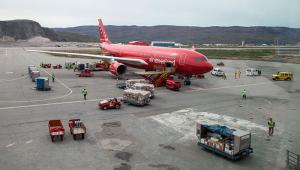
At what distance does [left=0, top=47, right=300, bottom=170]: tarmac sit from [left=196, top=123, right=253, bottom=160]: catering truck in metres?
0.46

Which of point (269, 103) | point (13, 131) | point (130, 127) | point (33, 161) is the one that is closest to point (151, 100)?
point (130, 127)

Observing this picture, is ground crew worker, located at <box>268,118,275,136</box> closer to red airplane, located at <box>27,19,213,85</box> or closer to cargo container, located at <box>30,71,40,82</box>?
red airplane, located at <box>27,19,213,85</box>

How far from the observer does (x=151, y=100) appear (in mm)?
36156

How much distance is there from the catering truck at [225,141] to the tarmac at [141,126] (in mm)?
462

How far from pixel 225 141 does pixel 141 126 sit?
8220 mm

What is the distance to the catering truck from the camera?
62.0ft

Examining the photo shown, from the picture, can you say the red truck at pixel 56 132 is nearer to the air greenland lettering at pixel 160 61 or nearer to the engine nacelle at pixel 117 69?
the air greenland lettering at pixel 160 61

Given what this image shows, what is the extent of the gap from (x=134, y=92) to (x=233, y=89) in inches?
743

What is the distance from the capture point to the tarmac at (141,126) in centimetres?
1867

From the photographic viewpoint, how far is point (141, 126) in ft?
84.6

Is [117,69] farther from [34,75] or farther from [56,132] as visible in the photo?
[56,132]

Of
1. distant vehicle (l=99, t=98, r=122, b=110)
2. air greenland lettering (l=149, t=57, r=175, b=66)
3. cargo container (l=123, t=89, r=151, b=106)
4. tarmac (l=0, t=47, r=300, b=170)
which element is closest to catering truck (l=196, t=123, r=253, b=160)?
tarmac (l=0, t=47, r=300, b=170)

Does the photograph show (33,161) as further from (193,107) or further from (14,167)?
(193,107)

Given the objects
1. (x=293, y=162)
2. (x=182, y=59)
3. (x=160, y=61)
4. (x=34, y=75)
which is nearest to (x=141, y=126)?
(x=293, y=162)
